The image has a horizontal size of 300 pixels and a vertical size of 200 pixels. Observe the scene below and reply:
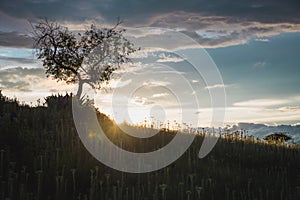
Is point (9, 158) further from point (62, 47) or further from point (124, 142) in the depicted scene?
point (62, 47)

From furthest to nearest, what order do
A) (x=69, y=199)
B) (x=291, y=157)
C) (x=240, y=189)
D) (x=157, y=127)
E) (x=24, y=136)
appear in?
(x=157, y=127), (x=291, y=157), (x=24, y=136), (x=240, y=189), (x=69, y=199)

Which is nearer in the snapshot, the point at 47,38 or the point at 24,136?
the point at 24,136

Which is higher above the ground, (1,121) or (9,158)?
(1,121)

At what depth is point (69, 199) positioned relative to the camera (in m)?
9.84

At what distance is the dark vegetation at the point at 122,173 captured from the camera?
10.1 metres

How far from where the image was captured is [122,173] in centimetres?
1124

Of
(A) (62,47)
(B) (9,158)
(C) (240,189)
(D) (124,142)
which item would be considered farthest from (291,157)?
(A) (62,47)

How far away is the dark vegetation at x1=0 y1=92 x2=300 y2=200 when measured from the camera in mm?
10062

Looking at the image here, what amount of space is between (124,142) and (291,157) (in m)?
7.15

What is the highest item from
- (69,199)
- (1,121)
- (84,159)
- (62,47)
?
(62,47)

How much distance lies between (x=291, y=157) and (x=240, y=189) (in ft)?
19.5

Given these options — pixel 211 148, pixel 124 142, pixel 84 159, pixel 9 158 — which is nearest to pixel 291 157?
pixel 211 148

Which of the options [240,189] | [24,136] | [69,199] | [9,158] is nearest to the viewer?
[69,199]

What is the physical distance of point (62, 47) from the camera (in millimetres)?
32125
